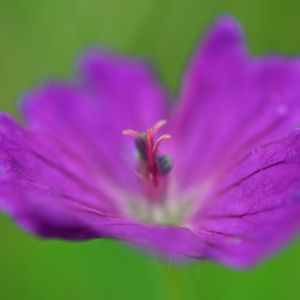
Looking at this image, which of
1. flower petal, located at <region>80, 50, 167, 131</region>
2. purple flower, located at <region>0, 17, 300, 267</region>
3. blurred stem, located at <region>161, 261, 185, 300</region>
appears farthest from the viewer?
flower petal, located at <region>80, 50, 167, 131</region>

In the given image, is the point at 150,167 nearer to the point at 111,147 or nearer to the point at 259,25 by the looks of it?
the point at 111,147

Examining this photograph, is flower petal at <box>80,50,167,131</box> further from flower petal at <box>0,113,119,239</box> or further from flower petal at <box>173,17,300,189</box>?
flower petal at <box>0,113,119,239</box>

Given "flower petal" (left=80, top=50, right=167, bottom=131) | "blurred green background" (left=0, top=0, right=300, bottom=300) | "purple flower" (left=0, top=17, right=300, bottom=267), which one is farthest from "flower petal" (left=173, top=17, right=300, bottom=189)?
"blurred green background" (left=0, top=0, right=300, bottom=300)

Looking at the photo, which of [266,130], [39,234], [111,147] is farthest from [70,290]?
[39,234]

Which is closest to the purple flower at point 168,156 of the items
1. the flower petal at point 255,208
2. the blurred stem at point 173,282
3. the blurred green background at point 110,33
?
the flower petal at point 255,208

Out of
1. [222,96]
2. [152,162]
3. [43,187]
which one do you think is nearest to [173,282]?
[152,162]

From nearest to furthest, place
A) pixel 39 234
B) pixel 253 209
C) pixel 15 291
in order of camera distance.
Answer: pixel 39 234 → pixel 253 209 → pixel 15 291

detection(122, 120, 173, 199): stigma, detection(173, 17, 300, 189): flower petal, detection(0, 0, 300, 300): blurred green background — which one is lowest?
detection(122, 120, 173, 199): stigma

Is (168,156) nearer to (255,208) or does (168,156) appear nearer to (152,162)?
(152,162)
